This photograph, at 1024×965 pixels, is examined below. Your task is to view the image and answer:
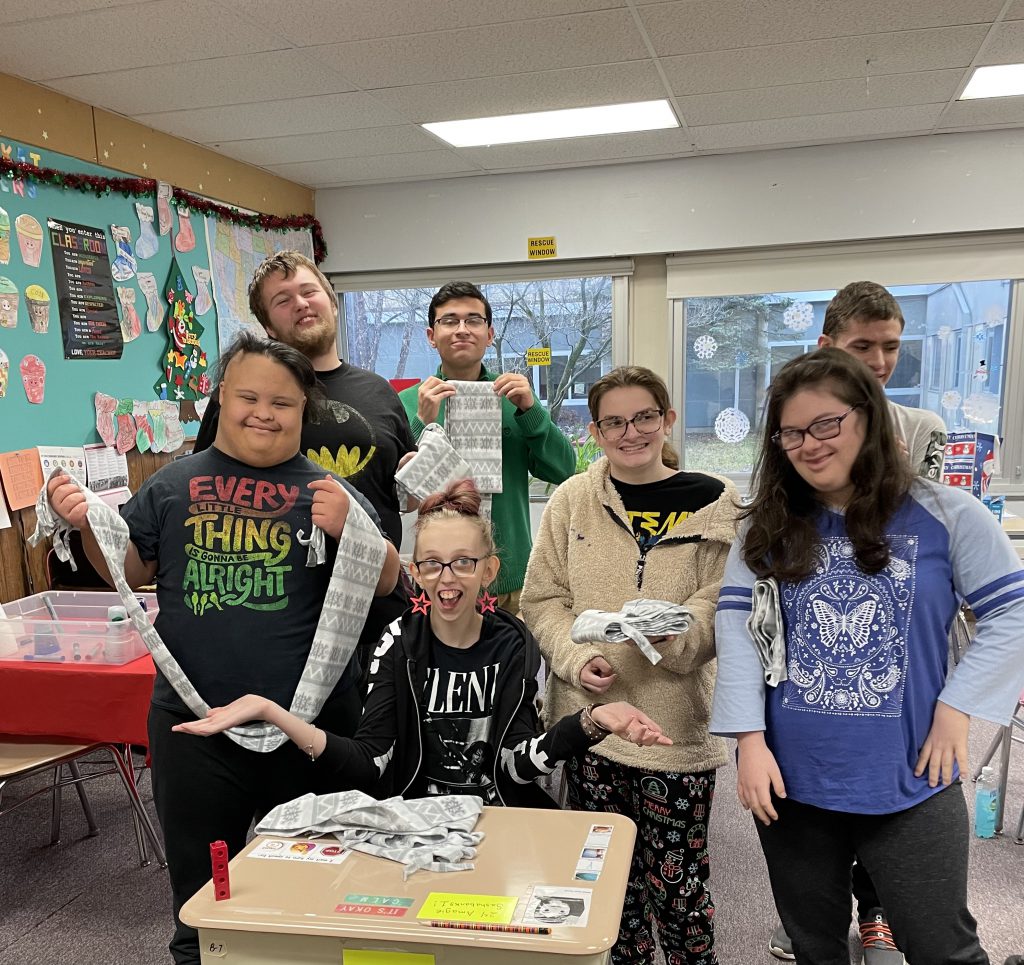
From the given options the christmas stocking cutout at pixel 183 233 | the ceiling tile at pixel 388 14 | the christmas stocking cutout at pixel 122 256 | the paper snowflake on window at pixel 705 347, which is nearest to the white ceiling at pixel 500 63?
the ceiling tile at pixel 388 14

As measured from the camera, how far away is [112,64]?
9.48 ft

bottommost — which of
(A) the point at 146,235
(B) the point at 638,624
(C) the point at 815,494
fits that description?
(B) the point at 638,624

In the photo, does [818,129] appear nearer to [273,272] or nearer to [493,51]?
[493,51]

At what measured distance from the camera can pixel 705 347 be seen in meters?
4.86

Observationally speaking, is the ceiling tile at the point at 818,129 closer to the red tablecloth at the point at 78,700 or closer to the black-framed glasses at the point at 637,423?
the black-framed glasses at the point at 637,423

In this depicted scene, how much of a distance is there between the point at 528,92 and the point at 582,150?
0.97m

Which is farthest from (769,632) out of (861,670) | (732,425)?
(732,425)

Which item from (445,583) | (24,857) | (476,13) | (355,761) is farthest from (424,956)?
(476,13)

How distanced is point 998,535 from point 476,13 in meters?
2.21

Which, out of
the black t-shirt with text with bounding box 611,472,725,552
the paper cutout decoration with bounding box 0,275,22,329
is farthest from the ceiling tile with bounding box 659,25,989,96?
the paper cutout decoration with bounding box 0,275,22,329

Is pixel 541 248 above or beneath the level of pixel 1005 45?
beneath

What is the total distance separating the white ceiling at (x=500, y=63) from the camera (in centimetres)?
255

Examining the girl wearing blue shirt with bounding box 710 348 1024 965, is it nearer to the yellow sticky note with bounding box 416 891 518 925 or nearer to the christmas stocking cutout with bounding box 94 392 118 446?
the yellow sticky note with bounding box 416 891 518 925

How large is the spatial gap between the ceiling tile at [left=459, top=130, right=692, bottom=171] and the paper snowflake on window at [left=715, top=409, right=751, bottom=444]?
154cm
